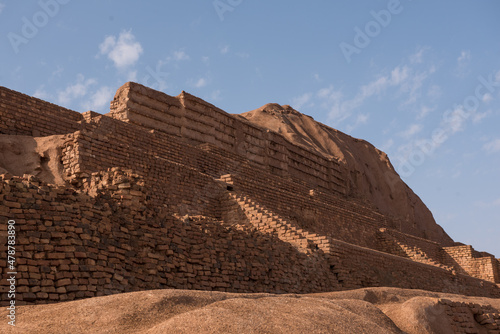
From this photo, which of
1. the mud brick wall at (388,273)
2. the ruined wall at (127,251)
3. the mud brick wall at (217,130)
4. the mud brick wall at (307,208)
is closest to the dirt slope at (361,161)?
the mud brick wall at (217,130)

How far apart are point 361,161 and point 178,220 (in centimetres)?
3271

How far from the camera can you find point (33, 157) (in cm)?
1417

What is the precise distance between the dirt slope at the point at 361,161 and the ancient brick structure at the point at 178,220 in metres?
10.6

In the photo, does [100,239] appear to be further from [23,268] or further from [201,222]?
[201,222]

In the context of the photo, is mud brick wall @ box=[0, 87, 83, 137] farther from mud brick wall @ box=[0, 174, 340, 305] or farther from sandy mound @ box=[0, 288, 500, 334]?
sandy mound @ box=[0, 288, 500, 334]

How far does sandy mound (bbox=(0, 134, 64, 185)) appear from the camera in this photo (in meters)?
13.8

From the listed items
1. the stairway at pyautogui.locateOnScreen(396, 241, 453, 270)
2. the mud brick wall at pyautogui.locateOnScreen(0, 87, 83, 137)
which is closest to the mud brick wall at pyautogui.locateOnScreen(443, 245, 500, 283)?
the stairway at pyautogui.locateOnScreen(396, 241, 453, 270)

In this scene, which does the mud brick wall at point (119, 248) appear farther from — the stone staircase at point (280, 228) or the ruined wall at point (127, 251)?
the stone staircase at point (280, 228)

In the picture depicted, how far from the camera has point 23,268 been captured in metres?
7.84

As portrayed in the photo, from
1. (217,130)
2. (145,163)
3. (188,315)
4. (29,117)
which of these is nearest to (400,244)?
(217,130)

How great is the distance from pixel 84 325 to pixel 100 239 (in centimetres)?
314

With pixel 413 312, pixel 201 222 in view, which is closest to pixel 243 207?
pixel 201 222

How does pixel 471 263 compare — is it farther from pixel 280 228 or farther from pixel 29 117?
pixel 29 117

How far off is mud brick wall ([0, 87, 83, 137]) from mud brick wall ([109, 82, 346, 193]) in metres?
3.75
